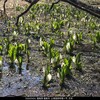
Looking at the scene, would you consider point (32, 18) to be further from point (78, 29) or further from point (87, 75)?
point (87, 75)

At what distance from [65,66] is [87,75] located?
2.61 ft

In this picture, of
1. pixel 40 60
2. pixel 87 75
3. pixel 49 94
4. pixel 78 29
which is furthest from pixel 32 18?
pixel 49 94

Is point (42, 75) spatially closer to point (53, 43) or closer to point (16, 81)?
point (16, 81)

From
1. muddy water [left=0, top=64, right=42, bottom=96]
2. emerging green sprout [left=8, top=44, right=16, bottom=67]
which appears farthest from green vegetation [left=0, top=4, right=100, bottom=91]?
muddy water [left=0, top=64, right=42, bottom=96]

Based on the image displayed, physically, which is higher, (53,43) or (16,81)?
(53,43)

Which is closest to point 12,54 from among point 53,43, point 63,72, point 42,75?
point 42,75

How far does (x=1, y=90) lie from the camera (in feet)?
18.7

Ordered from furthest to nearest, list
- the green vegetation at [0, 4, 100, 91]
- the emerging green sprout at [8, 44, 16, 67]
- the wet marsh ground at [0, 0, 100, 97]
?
the emerging green sprout at [8, 44, 16, 67]
the green vegetation at [0, 4, 100, 91]
the wet marsh ground at [0, 0, 100, 97]

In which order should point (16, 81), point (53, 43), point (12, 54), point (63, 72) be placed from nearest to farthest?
point (63, 72)
point (16, 81)
point (12, 54)
point (53, 43)

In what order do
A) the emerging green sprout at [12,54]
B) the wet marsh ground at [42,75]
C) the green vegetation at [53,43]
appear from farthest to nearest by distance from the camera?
the emerging green sprout at [12,54] < the green vegetation at [53,43] < the wet marsh ground at [42,75]

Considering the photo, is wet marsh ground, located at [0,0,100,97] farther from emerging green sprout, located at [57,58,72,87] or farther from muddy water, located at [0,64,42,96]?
emerging green sprout, located at [57,58,72,87]

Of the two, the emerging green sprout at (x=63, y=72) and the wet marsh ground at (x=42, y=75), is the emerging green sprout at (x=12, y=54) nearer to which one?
the wet marsh ground at (x=42, y=75)

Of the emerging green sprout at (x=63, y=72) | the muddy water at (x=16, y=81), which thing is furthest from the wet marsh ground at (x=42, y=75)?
the emerging green sprout at (x=63, y=72)

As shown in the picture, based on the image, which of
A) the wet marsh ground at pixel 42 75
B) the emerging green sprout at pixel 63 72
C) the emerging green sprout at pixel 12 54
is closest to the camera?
the wet marsh ground at pixel 42 75
